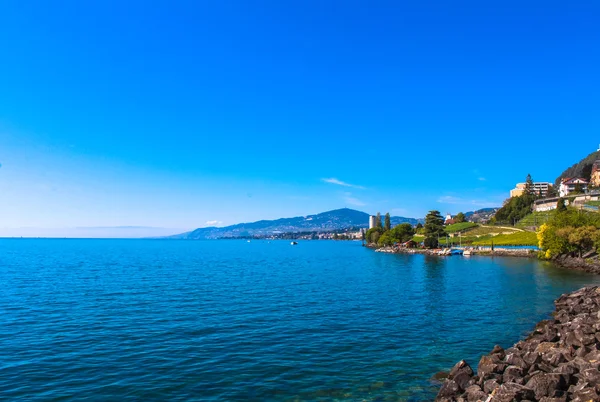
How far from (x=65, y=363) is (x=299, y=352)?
14490 millimetres

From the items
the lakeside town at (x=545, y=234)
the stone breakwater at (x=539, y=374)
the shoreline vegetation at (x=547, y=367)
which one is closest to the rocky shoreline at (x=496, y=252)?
the lakeside town at (x=545, y=234)

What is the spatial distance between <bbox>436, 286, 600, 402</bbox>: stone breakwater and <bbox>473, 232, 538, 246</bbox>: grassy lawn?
124527mm

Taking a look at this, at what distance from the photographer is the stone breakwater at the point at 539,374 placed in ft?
53.8

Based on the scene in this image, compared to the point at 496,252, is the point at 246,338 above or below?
below

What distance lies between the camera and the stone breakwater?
16.4m

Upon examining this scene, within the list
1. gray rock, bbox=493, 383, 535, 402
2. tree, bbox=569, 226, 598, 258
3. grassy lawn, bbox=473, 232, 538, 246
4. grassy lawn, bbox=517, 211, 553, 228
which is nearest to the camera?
gray rock, bbox=493, 383, 535, 402

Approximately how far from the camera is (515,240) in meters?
150

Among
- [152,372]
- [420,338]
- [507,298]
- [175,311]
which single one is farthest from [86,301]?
[507,298]

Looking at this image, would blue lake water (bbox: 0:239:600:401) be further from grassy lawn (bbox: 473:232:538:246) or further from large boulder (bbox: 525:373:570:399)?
grassy lawn (bbox: 473:232:538:246)

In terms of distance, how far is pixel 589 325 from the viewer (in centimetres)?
2738

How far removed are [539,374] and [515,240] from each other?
489ft

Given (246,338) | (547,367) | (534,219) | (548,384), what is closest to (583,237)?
(547,367)

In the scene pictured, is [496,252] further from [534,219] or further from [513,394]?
[513,394]

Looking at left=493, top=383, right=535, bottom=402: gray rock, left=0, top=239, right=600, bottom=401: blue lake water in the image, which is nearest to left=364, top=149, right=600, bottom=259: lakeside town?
left=0, top=239, right=600, bottom=401: blue lake water
